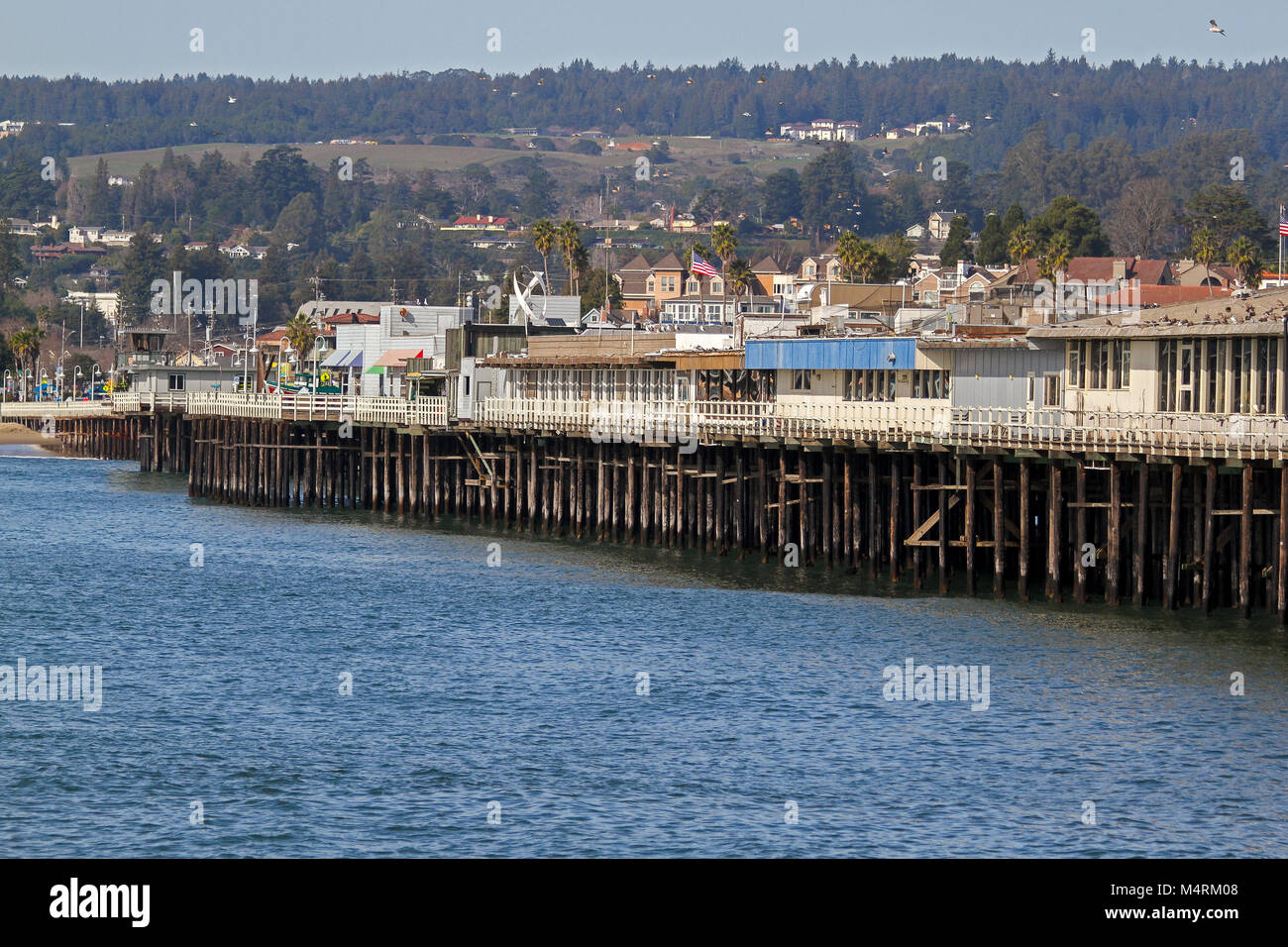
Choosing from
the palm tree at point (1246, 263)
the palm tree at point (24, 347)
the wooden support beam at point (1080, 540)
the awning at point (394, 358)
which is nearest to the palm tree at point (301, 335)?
the palm tree at point (24, 347)

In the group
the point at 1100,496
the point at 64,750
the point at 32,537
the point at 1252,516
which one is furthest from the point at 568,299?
the point at 64,750

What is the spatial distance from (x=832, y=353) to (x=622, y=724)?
29373 mm

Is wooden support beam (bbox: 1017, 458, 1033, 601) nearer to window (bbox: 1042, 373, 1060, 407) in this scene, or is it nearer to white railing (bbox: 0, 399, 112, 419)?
window (bbox: 1042, 373, 1060, 407)

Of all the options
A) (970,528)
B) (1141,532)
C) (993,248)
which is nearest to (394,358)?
(970,528)

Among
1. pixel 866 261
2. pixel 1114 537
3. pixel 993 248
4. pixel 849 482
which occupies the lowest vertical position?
pixel 1114 537

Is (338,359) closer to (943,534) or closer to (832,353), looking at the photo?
(832,353)

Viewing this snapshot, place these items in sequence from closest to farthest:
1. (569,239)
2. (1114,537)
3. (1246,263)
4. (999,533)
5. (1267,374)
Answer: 1. (1267,374)
2. (1114,537)
3. (999,533)
4. (1246,263)
5. (569,239)

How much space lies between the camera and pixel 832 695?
130 ft

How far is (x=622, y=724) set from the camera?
37.2 m

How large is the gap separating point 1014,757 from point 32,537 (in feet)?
173

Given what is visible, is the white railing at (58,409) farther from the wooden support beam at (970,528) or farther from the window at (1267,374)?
the window at (1267,374)

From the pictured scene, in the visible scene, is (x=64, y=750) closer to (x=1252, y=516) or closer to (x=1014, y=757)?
(x=1014, y=757)

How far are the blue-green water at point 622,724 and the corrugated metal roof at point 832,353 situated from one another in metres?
8.00

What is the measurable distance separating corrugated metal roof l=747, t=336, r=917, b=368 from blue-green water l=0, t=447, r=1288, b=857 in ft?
26.2
